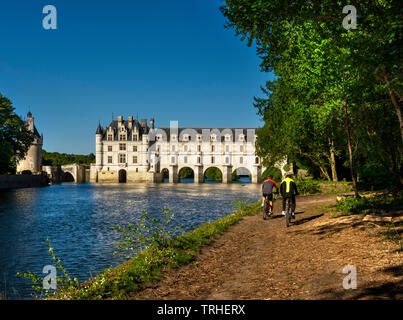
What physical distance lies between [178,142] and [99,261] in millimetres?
85080

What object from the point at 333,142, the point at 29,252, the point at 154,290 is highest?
the point at 333,142

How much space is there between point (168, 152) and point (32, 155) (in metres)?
37.2

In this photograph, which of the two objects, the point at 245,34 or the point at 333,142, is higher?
the point at 245,34

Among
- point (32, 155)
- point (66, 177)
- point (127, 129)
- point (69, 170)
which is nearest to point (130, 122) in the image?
point (127, 129)

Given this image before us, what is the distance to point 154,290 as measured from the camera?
6.75 m

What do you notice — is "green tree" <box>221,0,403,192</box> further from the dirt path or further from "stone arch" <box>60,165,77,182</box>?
"stone arch" <box>60,165,77,182</box>

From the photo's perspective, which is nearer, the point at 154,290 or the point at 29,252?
the point at 154,290

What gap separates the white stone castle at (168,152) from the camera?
93562 millimetres

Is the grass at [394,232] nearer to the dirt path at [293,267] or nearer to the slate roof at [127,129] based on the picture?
the dirt path at [293,267]

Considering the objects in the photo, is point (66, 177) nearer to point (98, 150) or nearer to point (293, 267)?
point (98, 150)

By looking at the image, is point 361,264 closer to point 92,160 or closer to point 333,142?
point 333,142

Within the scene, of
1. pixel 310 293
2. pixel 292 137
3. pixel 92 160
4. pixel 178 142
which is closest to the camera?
pixel 310 293
